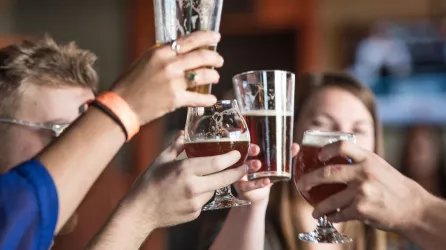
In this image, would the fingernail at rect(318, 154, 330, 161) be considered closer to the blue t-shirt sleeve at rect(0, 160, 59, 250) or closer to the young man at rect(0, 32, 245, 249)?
the young man at rect(0, 32, 245, 249)

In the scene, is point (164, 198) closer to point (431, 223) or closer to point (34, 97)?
point (431, 223)

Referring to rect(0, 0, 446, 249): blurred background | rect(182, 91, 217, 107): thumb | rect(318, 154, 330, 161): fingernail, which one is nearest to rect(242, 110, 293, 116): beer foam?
rect(318, 154, 330, 161): fingernail

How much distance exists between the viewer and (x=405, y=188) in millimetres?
1151

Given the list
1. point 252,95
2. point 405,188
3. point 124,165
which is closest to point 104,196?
point 252,95

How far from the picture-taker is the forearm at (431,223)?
A: 1.15 metres

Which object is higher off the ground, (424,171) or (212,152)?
(212,152)

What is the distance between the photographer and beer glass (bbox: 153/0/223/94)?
3.45 feet

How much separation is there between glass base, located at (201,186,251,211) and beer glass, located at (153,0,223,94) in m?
0.22

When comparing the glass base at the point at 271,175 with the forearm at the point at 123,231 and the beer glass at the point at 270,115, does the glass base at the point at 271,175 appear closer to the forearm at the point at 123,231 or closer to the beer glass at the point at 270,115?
the beer glass at the point at 270,115

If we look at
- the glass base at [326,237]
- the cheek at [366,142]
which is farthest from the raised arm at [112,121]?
the cheek at [366,142]

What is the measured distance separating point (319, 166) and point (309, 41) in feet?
9.50

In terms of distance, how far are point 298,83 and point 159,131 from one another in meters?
2.25

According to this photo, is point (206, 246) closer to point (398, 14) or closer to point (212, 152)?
point (212, 152)

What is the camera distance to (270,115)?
47.4 inches
